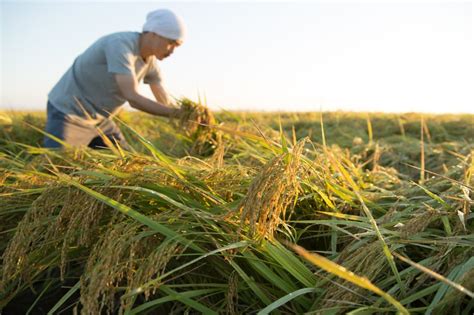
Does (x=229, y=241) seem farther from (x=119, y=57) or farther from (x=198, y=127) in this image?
(x=119, y=57)

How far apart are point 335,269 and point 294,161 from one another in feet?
1.43

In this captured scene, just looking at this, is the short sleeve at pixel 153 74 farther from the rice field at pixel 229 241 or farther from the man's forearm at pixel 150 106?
the rice field at pixel 229 241

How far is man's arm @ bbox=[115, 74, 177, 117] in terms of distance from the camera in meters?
3.49

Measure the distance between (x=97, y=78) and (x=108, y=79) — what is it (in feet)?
0.30

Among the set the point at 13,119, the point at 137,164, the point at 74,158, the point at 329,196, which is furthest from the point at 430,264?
the point at 13,119

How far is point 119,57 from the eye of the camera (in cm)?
350

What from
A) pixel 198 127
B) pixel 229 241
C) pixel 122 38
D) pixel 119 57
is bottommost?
pixel 229 241

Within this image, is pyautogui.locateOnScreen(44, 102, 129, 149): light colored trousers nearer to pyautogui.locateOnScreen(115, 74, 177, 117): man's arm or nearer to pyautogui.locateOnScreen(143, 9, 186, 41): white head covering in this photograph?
pyautogui.locateOnScreen(115, 74, 177, 117): man's arm

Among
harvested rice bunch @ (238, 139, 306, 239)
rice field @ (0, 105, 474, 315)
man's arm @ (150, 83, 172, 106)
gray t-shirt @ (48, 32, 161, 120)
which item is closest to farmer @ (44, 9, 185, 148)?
gray t-shirt @ (48, 32, 161, 120)

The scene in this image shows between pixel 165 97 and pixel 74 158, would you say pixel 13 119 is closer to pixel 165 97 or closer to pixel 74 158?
pixel 165 97

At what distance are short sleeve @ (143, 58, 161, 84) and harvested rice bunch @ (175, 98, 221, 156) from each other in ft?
2.62

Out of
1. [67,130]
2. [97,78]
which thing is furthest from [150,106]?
[67,130]

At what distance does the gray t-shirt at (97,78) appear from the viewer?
358 centimetres

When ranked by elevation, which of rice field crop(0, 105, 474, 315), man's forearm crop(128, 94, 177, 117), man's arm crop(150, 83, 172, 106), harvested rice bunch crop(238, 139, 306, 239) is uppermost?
man's arm crop(150, 83, 172, 106)
